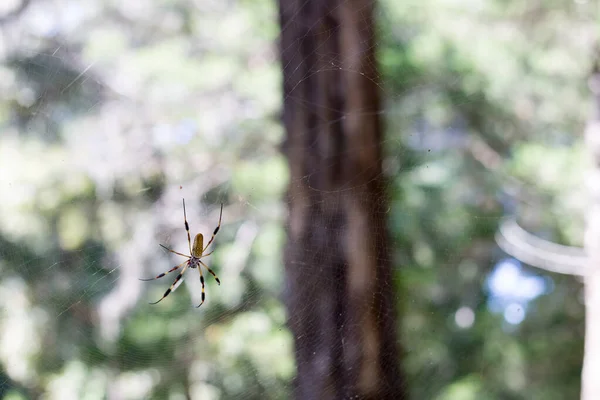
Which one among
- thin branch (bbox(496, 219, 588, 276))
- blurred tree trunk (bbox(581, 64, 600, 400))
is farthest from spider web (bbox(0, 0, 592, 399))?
blurred tree trunk (bbox(581, 64, 600, 400))

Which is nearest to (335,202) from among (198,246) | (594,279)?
(198,246)

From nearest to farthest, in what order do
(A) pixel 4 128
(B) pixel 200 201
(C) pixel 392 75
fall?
(A) pixel 4 128, (B) pixel 200 201, (C) pixel 392 75

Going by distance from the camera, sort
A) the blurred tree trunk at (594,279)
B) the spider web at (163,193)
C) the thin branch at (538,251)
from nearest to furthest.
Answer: the spider web at (163,193), the blurred tree trunk at (594,279), the thin branch at (538,251)

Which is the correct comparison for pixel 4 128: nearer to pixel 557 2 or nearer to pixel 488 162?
pixel 488 162

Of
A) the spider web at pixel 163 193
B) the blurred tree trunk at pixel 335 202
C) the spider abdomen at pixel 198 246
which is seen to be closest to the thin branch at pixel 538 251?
the spider web at pixel 163 193

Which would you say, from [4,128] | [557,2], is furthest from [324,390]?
[557,2]

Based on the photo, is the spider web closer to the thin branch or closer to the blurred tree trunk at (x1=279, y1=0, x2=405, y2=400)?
the blurred tree trunk at (x1=279, y1=0, x2=405, y2=400)

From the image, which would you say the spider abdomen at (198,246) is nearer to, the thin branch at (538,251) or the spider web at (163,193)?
the spider web at (163,193)
